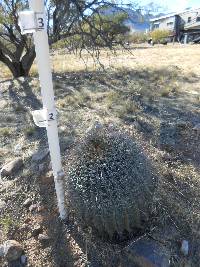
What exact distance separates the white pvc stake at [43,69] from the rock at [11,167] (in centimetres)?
142

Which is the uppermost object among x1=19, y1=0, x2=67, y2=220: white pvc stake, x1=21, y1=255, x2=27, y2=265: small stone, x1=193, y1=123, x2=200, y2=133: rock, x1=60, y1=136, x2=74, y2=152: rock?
x1=19, y1=0, x2=67, y2=220: white pvc stake

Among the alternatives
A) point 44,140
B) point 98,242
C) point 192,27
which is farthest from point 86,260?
point 192,27

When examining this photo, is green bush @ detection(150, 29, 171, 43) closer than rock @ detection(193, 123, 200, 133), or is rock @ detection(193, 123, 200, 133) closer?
rock @ detection(193, 123, 200, 133)

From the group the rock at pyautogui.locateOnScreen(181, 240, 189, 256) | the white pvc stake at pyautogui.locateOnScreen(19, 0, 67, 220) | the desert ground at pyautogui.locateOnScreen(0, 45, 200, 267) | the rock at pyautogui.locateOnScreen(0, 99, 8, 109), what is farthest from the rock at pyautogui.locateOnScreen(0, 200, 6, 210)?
the rock at pyautogui.locateOnScreen(0, 99, 8, 109)

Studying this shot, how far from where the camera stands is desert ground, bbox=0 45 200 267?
3645mm

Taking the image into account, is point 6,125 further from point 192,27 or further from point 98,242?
point 192,27

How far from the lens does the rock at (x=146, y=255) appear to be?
3401 mm

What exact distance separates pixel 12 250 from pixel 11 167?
1416 mm

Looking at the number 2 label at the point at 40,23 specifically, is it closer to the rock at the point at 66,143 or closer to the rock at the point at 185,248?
the rock at the point at 185,248

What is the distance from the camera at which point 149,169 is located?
350cm

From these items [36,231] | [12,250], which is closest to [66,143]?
[36,231]

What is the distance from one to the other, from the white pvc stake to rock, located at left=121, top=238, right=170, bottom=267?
2.75 ft

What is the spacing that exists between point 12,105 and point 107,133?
14.2 ft

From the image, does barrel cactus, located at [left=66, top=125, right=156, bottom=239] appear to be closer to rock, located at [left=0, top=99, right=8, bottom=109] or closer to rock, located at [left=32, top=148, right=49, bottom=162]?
rock, located at [left=32, top=148, right=49, bottom=162]
